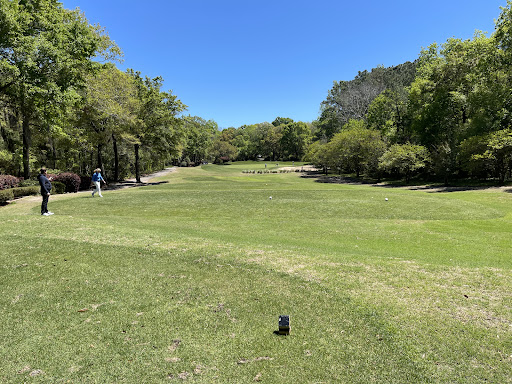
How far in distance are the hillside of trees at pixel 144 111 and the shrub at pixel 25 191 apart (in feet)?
15.3

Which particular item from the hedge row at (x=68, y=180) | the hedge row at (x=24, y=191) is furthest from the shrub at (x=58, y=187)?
the hedge row at (x=24, y=191)

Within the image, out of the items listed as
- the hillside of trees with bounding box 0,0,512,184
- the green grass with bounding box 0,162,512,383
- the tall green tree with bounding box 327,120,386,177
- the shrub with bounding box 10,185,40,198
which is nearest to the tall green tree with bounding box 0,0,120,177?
the hillside of trees with bounding box 0,0,512,184

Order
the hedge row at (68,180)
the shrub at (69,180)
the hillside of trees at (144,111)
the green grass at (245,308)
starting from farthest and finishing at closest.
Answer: the shrub at (69,180)
the hedge row at (68,180)
the hillside of trees at (144,111)
the green grass at (245,308)

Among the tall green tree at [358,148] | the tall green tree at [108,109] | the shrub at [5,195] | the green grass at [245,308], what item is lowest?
the green grass at [245,308]

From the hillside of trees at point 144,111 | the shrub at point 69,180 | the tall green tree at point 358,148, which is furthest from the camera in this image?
the tall green tree at point 358,148

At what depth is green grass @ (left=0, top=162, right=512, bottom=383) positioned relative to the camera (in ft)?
11.8

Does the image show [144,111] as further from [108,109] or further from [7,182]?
[7,182]

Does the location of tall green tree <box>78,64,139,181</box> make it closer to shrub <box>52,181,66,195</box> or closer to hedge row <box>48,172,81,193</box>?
hedge row <box>48,172,81,193</box>

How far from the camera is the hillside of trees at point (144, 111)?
18.9m

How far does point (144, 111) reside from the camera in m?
38.1

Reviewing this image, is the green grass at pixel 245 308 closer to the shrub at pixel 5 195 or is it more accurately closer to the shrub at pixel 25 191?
the shrub at pixel 5 195

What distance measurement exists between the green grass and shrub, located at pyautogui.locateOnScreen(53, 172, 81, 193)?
16.2 m

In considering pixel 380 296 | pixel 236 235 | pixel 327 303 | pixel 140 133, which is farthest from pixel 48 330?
pixel 140 133

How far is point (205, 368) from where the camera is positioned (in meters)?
3.58
